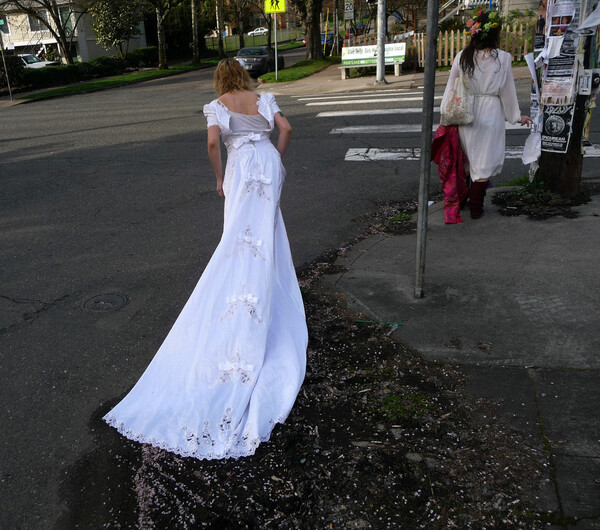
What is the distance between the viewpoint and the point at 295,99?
1703cm

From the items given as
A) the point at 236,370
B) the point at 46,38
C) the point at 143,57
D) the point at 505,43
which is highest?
the point at 46,38

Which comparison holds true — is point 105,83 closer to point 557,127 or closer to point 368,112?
point 368,112

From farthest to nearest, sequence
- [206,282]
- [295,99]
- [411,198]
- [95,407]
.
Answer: [295,99] < [411,198] < [206,282] < [95,407]

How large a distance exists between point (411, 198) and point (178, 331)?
4.51 meters

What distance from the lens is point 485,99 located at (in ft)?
19.0

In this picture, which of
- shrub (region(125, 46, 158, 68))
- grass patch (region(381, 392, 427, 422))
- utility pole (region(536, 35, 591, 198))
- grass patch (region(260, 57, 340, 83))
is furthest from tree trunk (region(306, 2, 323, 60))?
grass patch (region(381, 392, 427, 422))

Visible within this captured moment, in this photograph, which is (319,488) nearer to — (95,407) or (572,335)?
(95,407)

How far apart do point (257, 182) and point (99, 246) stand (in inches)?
116

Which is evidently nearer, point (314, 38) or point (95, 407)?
point (95, 407)

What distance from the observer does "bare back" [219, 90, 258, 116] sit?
408cm

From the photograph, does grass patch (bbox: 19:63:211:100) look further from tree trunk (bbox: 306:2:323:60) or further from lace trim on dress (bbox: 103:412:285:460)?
lace trim on dress (bbox: 103:412:285:460)

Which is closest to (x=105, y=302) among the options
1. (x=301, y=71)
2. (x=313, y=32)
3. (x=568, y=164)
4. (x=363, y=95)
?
(x=568, y=164)

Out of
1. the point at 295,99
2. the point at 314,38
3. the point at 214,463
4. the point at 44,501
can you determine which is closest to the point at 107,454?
the point at 44,501

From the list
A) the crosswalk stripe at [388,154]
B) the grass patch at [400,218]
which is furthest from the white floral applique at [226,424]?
the crosswalk stripe at [388,154]
